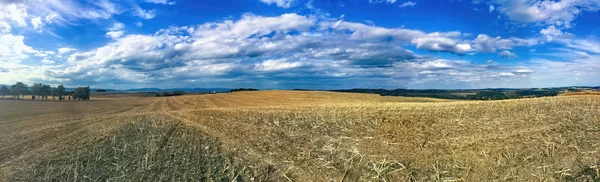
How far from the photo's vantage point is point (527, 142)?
→ 12641mm

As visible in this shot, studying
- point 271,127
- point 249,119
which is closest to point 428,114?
point 271,127

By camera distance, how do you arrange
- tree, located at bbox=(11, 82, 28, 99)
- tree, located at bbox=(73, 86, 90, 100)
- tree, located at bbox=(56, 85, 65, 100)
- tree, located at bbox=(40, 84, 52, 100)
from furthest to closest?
tree, located at bbox=(56, 85, 65, 100)
tree, located at bbox=(73, 86, 90, 100)
tree, located at bbox=(40, 84, 52, 100)
tree, located at bbox=(11, 82, 28, 99)

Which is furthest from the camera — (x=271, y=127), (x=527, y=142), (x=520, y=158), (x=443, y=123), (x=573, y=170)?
(x=271, y=127)

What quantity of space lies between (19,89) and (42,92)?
4.73 m

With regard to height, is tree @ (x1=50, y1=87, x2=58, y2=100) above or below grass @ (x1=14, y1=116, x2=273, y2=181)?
above

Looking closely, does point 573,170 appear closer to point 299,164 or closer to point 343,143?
point 343,143

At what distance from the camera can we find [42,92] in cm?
8388

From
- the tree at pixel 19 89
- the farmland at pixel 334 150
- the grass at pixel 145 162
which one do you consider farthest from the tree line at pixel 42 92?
the grass at pixel 145 162

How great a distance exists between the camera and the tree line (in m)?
79.4

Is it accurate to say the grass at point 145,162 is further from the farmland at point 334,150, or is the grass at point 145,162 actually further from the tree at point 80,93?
the tree at point 80,93

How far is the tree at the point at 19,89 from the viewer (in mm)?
78944

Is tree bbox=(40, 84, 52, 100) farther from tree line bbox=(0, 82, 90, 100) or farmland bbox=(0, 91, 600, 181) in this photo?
farmland bbox=(0, 91, 600, 181)

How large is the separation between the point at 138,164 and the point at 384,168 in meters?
7.18

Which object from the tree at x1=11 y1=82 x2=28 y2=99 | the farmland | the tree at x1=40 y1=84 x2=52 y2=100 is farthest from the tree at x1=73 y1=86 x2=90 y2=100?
the farmland
